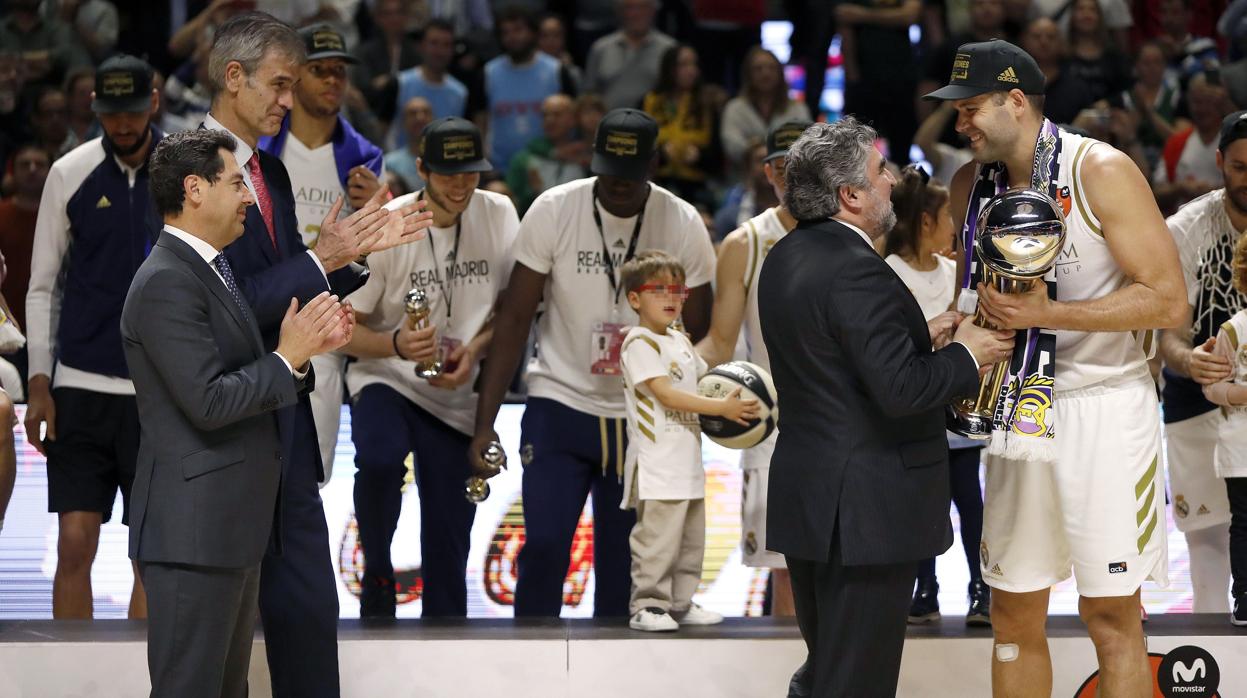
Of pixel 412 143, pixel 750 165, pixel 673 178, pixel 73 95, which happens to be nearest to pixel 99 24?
pixel 73 95

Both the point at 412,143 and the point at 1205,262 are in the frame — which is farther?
the point at 412,143

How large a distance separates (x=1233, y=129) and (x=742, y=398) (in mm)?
1953

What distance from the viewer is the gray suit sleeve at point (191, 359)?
3.71 metres

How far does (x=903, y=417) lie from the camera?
3.94 meters

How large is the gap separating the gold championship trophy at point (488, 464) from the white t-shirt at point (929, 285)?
1.57 meters

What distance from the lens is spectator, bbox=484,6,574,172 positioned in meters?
9.90

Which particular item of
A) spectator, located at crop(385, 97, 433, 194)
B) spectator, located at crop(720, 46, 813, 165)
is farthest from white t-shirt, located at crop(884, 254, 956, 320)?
spectator, located at crop(385, 97, 433, 194)

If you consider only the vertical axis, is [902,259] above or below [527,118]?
below

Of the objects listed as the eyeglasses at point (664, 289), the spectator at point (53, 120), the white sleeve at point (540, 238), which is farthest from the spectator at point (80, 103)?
the eyeglasses at point (664, 289)

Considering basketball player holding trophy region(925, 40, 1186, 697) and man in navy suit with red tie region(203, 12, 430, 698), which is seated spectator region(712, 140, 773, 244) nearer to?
basketball player holding trophy region(925, 40, 1186, 697)

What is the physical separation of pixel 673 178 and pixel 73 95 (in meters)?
3.75

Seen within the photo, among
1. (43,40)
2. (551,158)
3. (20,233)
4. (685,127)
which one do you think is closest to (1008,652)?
(20,233)

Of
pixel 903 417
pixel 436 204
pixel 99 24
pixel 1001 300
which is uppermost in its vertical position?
pixel 99 24

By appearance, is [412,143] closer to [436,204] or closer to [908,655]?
[436,204]
